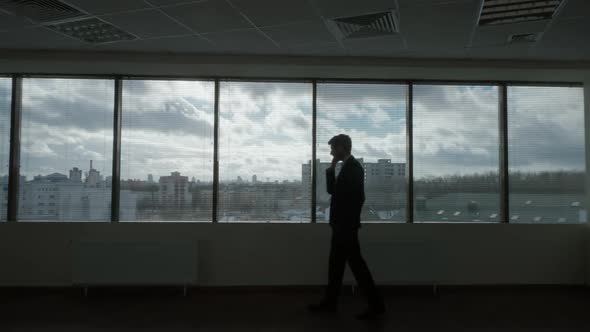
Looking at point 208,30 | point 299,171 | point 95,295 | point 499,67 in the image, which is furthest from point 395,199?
point 95,295

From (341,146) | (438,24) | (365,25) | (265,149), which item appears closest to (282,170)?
(265,149)

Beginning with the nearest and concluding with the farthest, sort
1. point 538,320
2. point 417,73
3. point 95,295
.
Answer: point 538,320, point 95,295, point 417,73

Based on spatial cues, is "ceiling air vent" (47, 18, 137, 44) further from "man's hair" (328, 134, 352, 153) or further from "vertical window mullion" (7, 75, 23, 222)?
"man's hair" (328, 134, 352, 153)

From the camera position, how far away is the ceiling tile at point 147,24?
3553 mm

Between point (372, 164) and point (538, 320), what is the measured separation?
234 centimetres

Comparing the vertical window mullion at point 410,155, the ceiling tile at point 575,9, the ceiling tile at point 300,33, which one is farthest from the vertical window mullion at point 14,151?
the ceiling tile at point 575,9

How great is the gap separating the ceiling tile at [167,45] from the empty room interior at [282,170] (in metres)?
0.03

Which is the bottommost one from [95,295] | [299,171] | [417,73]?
[95,295]

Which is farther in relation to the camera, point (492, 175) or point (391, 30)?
point (492, 175)

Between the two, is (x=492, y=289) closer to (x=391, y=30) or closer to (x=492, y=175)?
(x=492, y=175)

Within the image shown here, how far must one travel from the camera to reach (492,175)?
5.16 metres

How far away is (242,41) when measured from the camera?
13.8 ft

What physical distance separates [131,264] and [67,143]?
1.77 metres

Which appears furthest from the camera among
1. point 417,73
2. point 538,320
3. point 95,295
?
point 417,73
